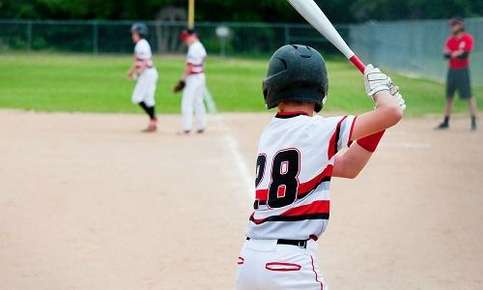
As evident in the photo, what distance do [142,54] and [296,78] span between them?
1470cm

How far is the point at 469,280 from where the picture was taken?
23.5 feet

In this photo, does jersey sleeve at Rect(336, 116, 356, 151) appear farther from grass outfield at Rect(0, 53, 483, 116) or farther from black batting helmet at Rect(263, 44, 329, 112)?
grass outfield at Rect(0, 53, 483, 116)

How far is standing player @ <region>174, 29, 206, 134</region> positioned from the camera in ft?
57.6

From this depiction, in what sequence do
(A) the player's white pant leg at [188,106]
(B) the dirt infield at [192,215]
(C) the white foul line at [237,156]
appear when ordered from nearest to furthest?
(B) the dirt infield at [192,215] → (C) the white foul line at [237,156] → (A) the player's white pant leg at [188,106]

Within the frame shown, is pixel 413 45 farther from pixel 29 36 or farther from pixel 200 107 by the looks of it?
pixel 29 36

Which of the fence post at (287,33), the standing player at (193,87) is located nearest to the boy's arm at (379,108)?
the standing player at (193,87)

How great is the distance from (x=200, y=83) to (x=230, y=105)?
19.8ft

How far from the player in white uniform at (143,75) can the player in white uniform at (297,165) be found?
13954 mm

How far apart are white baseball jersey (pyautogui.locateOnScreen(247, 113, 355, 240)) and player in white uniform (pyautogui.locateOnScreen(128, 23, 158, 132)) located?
1399cm

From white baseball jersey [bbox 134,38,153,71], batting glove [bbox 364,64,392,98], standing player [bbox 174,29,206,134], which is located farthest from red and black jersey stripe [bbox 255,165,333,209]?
white baseball jersey [bbox 134,38,153,71]

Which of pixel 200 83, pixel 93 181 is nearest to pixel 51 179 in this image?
pixel 93 181

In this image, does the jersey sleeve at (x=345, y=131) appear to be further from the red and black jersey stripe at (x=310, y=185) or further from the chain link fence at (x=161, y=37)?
the chain link fence at (x=161, y=37)

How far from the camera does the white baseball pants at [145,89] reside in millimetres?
18188

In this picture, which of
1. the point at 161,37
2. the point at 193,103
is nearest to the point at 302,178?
the point at 193,103
